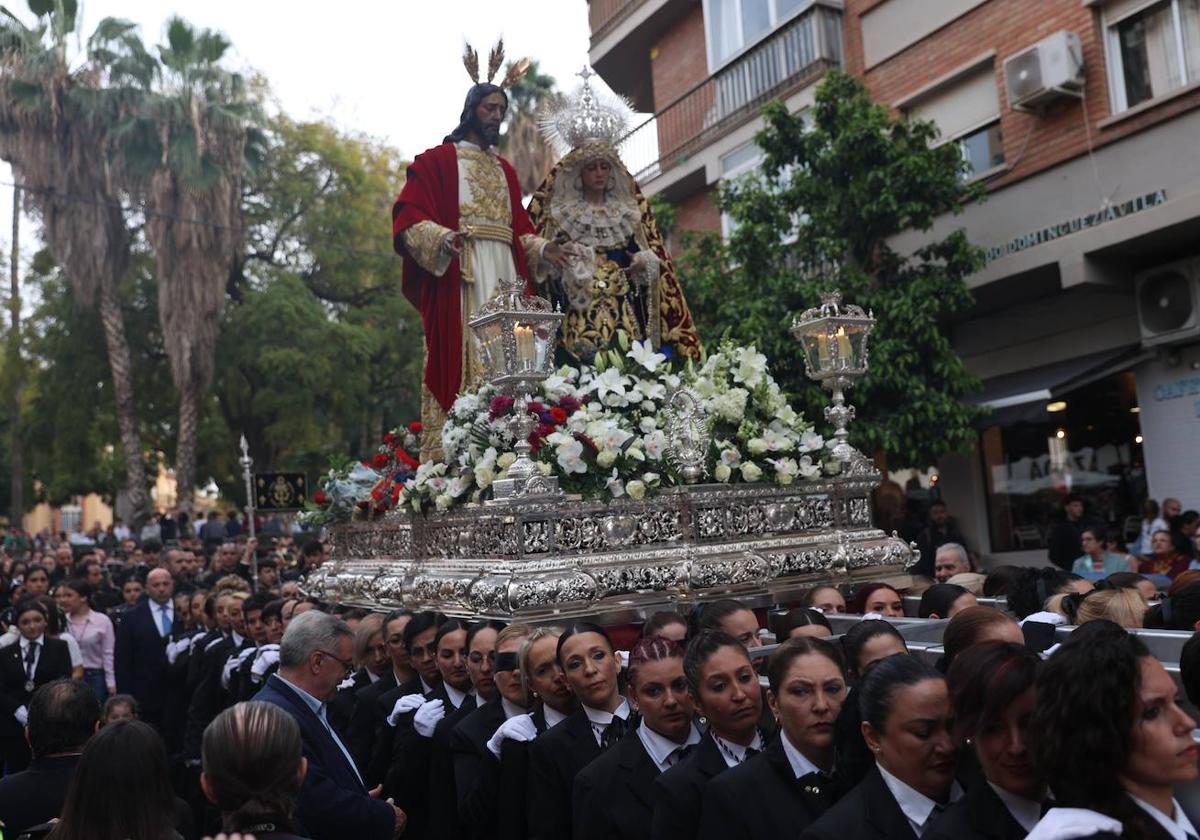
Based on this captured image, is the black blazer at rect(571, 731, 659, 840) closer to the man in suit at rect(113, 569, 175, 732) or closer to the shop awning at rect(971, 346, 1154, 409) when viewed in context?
the man in suit at rect(113, 569, 175, 732)

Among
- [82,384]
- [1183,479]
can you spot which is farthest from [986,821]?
[82,384]

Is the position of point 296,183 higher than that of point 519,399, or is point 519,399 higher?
point 296,183

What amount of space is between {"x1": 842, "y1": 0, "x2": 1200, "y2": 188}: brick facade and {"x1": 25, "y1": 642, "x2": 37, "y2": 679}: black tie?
476 inches

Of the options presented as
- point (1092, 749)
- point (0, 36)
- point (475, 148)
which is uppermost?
point (0, 36)

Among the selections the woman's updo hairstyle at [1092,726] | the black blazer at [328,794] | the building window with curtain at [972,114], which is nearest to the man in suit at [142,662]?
the black blazer at [328,794]

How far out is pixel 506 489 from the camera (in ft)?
20.7

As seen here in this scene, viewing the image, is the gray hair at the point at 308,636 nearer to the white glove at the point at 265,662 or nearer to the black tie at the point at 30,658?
the white glove at the point at 265,662

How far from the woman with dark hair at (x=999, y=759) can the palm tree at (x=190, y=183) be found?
77.6 ft

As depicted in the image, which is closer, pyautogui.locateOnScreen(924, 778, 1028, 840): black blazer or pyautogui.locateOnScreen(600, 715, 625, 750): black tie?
pyautogui.locateOnScreen(924, 778, 1028, 840): black blazer

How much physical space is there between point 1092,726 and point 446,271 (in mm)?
6865

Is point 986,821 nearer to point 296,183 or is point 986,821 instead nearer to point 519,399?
point 519,399

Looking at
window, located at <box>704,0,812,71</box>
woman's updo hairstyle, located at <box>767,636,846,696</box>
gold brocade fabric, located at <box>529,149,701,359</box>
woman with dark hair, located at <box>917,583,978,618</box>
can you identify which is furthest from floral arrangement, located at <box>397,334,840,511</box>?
window, located at <box>704,0,812,71</box>

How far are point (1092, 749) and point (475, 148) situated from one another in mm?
7475

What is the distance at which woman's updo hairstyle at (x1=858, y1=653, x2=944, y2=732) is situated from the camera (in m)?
2.87
